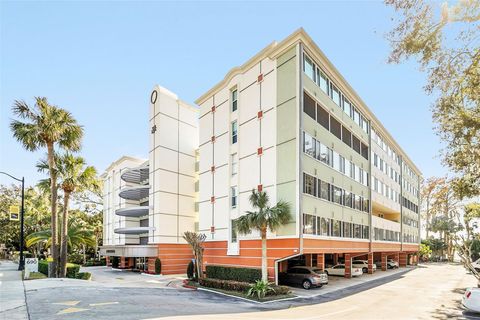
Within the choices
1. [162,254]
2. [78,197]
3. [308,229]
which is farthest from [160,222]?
[78,197]

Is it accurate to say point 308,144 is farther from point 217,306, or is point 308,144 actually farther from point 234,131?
point 217,306

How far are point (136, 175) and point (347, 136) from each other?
2709 centimetres

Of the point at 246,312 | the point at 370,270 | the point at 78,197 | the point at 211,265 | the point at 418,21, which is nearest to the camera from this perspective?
the point at 418,21

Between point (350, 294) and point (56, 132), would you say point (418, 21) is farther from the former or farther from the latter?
point (56, 132)

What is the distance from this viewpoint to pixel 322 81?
29953 millimetres

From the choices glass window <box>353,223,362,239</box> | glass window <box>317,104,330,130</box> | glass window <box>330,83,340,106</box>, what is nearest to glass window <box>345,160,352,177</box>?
glass window <box>353,223,362,239</box>

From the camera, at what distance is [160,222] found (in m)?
38.8

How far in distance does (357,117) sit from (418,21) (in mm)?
25004

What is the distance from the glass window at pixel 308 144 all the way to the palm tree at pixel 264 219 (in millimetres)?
4269

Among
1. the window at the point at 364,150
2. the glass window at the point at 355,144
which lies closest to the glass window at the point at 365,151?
the window at the point at 364,150

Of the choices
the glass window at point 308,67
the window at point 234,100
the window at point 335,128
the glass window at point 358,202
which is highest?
the glass window at point 308,67

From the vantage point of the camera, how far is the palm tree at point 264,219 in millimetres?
24688

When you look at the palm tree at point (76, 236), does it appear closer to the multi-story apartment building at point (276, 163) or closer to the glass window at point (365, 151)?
the multi-story apartment building at point (276, 163)

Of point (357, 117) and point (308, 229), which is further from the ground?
point (357, 117)
